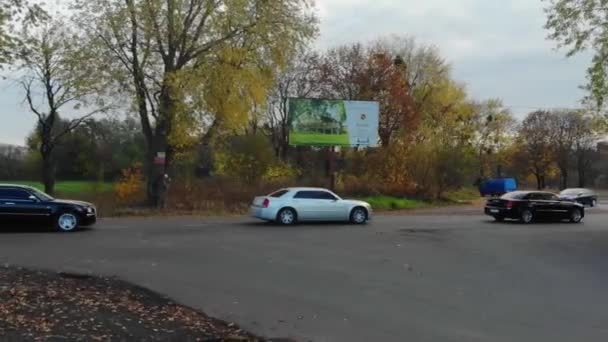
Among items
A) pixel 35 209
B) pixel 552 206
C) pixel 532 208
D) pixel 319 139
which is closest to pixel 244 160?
pixel 319 139

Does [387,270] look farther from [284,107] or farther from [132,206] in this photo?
[284,107]

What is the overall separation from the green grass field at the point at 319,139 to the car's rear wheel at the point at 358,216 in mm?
14004

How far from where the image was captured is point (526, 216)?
Answer: 26141 mm

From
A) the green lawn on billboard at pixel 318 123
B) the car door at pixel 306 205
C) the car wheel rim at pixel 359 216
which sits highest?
the green lawn on billboard at pixel 318 123

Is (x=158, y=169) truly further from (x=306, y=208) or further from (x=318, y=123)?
(x=318, y=123)

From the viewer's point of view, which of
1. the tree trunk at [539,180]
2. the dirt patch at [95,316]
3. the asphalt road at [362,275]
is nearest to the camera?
the dirt patch at [95,316]

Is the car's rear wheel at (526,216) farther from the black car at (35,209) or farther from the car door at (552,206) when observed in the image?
the black car at (35,209)

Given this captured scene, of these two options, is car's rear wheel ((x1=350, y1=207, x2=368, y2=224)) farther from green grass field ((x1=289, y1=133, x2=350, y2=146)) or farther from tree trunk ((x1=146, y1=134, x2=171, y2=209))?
green grass field ((x1=289, y1=133, x2=350, y2=146))

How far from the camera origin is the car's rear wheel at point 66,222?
18531mm

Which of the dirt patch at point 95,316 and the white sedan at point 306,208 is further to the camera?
the white sedan at point 306,208

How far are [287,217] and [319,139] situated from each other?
51.3 feet

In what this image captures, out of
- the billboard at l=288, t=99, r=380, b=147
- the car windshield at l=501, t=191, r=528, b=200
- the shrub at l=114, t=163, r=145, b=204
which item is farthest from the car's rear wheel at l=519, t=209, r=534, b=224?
the shrub at l=114, t=163, r=145, b=204

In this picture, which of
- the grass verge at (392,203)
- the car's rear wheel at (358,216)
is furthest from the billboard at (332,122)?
the car's rear wheel at (358,216)

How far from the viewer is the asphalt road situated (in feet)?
24.9
